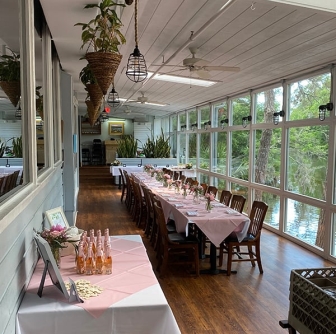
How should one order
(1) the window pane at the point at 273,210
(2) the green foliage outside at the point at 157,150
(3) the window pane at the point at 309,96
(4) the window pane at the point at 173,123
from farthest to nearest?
(4) the window pane at the point at 173,123 → (2) the green foliage outside at the point at 157,150 → (1) the window pane at the point at 273,210 → (3) the window pane at the point at 309,96

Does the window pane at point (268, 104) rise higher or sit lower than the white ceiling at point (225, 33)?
lower

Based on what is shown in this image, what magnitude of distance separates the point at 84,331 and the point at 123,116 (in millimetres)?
17035

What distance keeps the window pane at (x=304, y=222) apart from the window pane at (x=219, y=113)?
375cm

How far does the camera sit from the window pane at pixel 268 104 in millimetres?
6801

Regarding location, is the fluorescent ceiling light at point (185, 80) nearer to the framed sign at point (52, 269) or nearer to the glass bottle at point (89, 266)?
the glass bottle at point (89, 266)

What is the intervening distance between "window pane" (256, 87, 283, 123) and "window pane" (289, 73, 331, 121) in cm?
45

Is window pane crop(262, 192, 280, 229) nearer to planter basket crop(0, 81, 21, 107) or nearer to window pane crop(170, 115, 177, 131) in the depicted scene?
planter basket crop(0, 81, 21, 107)

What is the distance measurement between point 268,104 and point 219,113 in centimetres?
292

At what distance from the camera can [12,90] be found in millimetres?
2553

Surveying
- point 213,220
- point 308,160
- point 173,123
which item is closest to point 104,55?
point 213,220

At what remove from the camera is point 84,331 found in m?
1.88

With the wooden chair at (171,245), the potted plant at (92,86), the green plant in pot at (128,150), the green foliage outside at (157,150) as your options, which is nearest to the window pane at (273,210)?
the wooden chair at (171,245)

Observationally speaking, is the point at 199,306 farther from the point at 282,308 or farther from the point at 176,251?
the point at 176,251

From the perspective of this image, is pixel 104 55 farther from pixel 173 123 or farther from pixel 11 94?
pixel 173 123
